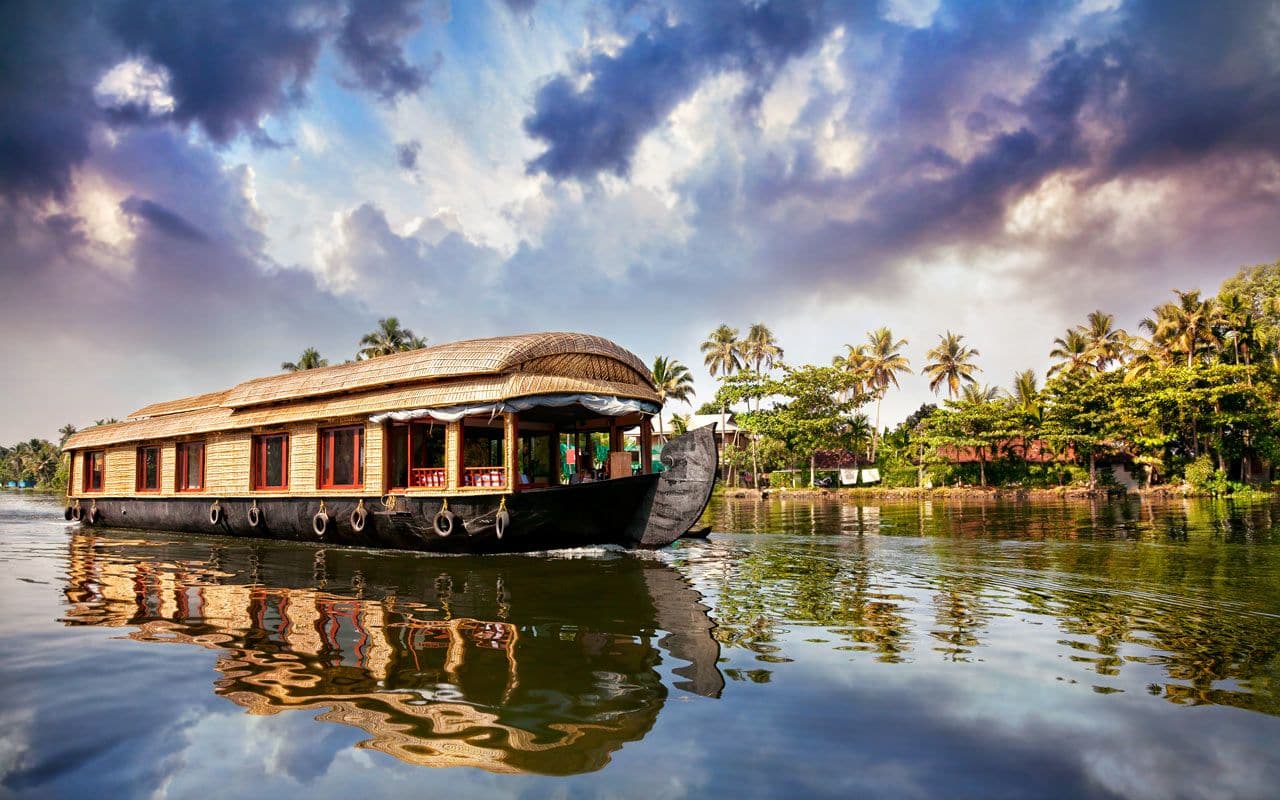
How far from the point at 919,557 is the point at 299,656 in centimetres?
869

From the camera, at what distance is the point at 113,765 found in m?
3.52

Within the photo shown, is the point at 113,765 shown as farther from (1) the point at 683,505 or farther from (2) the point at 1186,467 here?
(2) the point at 1186,467

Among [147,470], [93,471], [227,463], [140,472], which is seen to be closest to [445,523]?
[227,463]

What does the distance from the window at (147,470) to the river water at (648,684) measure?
976 cm

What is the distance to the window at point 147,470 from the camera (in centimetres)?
1802

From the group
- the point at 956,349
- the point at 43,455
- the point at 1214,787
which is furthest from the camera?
the point at 43,455

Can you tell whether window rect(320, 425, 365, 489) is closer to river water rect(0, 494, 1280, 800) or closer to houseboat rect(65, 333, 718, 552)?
houseboat rect(65, 333, 718, 552)

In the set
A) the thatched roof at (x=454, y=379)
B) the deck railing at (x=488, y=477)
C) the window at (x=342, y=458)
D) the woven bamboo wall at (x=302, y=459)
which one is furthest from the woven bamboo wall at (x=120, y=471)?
the deck railing at (x=488, y=477)

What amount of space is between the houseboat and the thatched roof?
0.10 ft

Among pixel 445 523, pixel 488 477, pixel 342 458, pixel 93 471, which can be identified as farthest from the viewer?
pixel 93 471

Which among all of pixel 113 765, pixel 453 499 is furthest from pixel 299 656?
pixel 453 499

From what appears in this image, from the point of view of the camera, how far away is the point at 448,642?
5707 mm

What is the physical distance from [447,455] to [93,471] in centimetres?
1407

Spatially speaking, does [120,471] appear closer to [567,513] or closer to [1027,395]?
[567,513]
